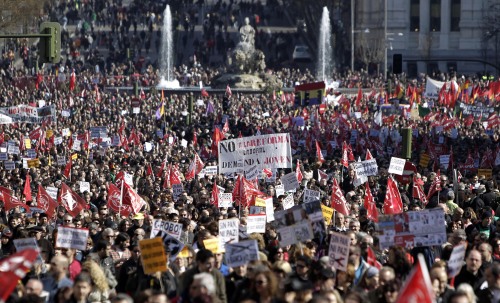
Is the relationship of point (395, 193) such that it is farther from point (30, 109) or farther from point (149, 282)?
point (30, 109)

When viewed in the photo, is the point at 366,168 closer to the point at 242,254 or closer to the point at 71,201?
the point at 71,201

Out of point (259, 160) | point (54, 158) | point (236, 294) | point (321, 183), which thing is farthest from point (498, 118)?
point (236, 294)

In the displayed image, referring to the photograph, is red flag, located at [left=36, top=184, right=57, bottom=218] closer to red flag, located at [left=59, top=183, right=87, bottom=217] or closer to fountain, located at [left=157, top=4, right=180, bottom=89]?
red flag, located at [left=59, top=183, right=87, bottom=217]

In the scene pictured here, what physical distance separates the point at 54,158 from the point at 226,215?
2310 cm

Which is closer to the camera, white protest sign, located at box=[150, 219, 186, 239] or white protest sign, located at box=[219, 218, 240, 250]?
white protest sign, located at box=[150, 219, 186, 239]

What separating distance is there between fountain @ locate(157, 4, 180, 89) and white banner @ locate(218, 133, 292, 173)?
52.9m

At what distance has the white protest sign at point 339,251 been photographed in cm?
1711

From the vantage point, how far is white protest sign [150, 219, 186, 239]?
1890cm

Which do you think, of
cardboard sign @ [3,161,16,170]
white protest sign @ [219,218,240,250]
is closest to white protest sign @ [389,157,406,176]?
cardboard sign @ [3,161,16,170]

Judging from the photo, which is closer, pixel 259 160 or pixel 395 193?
pixel 395 193

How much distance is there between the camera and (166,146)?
5012 centimetres

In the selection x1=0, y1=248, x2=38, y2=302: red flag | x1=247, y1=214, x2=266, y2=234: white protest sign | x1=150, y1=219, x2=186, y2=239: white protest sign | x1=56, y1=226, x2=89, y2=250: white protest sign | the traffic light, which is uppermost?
the traffic light

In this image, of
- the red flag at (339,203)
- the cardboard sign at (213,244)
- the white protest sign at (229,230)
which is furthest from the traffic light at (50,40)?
the cardboard sign at (213,244)

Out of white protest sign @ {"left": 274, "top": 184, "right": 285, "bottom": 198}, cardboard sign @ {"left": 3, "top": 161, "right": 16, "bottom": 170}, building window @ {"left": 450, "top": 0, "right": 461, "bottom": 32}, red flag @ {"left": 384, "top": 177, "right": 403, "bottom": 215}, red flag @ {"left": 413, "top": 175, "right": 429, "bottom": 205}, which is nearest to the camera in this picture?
red flag @ {"left": 384, "top": 177, "right": 403, "bottom": 215}
